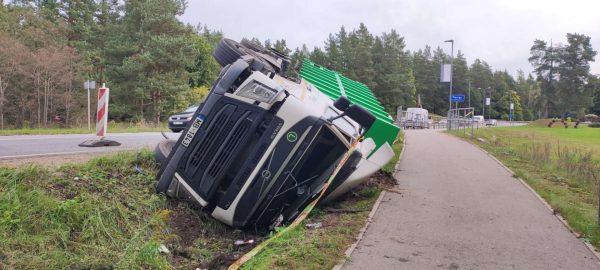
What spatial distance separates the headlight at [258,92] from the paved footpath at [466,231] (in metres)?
2.09

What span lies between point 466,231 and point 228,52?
4.48 m

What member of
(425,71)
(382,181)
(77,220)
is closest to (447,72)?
(382,181)

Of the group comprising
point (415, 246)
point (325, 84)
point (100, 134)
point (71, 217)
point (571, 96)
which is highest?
point (571, 96)

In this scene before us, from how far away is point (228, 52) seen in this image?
6.68 metres

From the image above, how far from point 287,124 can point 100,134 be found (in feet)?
17.7

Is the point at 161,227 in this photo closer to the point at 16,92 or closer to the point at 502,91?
the point at 16,92

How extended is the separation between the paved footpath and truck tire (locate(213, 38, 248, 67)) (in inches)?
131

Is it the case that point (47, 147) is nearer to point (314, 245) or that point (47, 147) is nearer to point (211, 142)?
point (211, 142)

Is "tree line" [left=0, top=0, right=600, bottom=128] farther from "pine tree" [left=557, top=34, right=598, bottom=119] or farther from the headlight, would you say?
the headlight

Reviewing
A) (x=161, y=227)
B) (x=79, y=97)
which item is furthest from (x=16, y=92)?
(x=161, y=227)

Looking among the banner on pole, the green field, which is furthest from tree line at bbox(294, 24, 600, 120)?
the green field

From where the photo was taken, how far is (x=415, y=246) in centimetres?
495

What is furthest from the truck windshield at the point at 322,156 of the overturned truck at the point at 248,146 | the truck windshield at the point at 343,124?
the truck windshield at the point at 343,124

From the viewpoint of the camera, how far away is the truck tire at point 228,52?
6.56 metres
